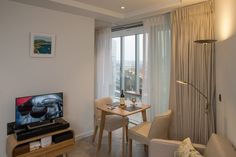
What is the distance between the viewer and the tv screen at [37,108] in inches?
99.7

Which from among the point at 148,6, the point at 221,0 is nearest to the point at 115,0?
the point at 148,6

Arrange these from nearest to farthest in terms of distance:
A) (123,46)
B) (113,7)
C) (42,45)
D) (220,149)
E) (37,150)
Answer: (220,149) → (37,150) → (42,45) → (113,7) → (123,46)

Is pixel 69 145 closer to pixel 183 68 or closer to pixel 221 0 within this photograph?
pixel 183 68

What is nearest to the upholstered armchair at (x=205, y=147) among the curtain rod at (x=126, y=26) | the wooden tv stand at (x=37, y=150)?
the wooden tv stand at (x=37, y=150)

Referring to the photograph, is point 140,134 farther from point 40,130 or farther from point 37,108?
point 37,108

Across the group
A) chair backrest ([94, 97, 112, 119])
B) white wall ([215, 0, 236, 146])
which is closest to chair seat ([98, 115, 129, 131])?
chair backrest ([94, 97, 112, 119])

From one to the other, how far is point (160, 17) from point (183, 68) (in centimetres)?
114

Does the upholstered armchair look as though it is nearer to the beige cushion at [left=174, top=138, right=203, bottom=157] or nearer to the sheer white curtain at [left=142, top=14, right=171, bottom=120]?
the beige cushion at [left=174, top=138, right=203, bottom=157]

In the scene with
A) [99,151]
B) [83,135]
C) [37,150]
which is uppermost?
[37,150]

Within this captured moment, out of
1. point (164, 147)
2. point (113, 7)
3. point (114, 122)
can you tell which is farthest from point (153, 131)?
point (113, 7)

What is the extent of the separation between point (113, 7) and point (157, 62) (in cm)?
133

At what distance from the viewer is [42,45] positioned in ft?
9.75

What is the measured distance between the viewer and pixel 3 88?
262cm

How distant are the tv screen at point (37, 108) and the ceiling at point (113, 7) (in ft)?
4.80
